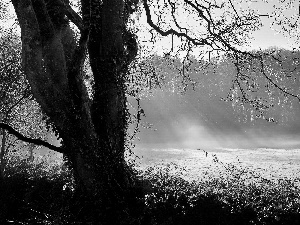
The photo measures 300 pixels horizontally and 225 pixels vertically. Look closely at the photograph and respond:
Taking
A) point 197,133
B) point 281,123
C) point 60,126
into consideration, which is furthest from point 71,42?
point 281,123

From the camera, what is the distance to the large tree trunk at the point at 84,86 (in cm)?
771

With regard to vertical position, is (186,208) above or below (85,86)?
below

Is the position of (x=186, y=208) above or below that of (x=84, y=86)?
below

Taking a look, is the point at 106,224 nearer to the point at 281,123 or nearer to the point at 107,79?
the point at 107,79

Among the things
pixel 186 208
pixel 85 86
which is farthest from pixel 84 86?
pixel 186 208

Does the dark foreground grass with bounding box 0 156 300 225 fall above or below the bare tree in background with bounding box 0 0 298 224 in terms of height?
below

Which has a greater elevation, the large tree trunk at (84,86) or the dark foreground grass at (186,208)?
the large tree trunk at (84,86)

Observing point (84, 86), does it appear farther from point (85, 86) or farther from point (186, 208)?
point (186, 208)

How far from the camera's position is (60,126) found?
821 cm

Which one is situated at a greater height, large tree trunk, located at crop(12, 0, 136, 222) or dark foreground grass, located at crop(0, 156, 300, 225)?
large tree trunk, located at crop(12, 0, 136, 222)

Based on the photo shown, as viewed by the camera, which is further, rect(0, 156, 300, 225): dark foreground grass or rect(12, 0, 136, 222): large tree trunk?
rect(0, 156, 300, 225): dark foreground grass

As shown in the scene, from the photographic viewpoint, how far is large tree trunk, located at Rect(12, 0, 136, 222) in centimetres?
771

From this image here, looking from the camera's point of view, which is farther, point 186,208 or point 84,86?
point 84,86

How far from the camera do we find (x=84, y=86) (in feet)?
28.4
